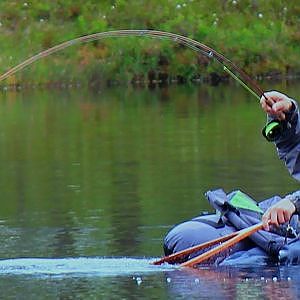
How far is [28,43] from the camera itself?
44469mm

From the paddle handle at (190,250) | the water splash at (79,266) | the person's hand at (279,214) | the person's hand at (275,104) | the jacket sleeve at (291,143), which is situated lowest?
the water splash at (79,266)

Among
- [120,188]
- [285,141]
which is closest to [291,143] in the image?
[285,141]

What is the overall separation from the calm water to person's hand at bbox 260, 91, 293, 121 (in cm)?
116

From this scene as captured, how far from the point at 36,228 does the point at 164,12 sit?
109ft

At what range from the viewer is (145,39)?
43562mm

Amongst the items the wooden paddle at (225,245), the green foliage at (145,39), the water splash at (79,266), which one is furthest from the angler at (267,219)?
the green foliage at (145,39)

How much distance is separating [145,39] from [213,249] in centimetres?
3315

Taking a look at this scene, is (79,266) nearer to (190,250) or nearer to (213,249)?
(190,250)

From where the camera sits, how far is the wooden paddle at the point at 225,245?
10516mm

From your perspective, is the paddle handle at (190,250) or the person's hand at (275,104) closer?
the person's hand at (275,104)

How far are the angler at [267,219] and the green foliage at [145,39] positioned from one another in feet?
101

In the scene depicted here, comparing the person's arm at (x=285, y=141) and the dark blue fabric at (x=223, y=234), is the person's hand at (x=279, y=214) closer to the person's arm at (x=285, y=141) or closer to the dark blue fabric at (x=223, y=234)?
the person's arm at (x=285, y=141)

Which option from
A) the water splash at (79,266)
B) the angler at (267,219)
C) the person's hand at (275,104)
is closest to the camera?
the person's hand at (275,104)

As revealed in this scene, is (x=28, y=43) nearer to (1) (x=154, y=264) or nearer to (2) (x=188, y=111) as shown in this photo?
(2) (x=188, y=111)
